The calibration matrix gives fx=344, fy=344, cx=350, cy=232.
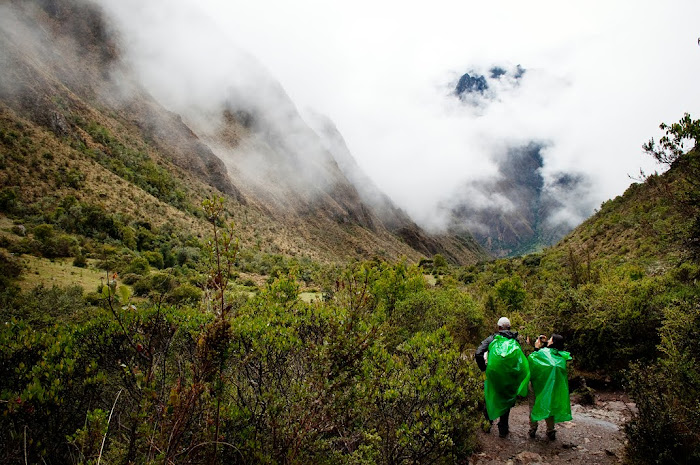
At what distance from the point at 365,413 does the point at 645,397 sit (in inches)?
156

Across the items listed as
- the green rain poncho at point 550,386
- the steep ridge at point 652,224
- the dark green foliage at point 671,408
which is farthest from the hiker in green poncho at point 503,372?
the steep ridge at point 652,224

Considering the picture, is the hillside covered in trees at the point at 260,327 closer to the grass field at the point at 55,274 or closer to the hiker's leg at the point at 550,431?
the grass field at the point at 55,274

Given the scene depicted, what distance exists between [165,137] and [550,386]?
215ft

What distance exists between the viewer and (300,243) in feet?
196

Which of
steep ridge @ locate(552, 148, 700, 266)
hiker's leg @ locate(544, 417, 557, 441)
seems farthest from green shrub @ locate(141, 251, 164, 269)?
hiker's leg @ locate(544, 417, 557, 441)

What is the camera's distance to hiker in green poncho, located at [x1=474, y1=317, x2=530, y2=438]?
18.6 ft

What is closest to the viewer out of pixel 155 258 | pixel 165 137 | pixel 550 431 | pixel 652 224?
pixel 550 431

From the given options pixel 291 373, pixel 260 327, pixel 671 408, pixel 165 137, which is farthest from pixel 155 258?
pixel 165 137

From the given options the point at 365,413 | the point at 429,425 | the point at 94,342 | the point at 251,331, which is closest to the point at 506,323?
the point at 429,425

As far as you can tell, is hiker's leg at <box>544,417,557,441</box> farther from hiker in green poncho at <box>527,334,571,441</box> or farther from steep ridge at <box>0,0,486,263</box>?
steep ridge at <box>0,0,486,263</box>

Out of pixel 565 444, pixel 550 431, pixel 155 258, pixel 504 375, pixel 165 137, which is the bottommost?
pixel 565 444

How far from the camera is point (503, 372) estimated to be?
5.70 m

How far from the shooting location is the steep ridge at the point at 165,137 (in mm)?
42281

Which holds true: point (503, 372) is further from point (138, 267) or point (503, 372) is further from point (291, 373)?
point (138, 267)
